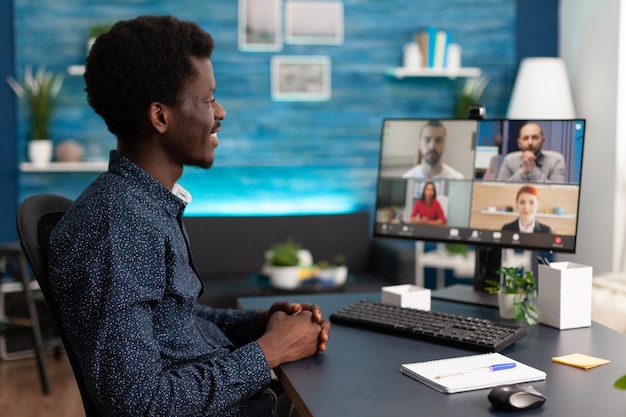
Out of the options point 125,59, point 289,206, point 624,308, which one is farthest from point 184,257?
point 289,206

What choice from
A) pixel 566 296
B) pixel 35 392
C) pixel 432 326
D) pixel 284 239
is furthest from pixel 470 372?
pixel 284 239

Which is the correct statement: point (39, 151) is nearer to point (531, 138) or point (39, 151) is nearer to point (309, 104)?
point (309, 104)

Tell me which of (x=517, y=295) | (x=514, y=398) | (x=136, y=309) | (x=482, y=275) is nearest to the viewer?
(x=514, y=398)

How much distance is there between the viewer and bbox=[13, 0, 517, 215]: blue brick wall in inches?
189

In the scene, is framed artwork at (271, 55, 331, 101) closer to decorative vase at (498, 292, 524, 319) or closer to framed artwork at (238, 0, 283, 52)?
framed artwork at (238, 0, 283, 52)

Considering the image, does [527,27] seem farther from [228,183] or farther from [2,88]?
[2,88]

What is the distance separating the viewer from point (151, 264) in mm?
1436

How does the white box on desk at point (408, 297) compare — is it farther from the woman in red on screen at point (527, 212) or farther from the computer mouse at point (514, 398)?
the computer mouse at point (514, 398)

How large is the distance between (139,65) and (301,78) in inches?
140

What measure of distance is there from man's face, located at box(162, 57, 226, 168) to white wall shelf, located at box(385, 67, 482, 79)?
3.43 m

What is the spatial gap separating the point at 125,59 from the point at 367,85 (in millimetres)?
3700

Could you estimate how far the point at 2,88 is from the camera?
4.70 metres

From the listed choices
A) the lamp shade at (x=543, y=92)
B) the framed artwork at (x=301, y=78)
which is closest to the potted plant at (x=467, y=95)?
the lamp shade at (x=543, y=92)

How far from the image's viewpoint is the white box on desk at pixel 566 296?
183cm
